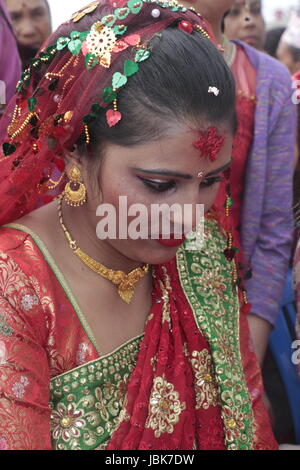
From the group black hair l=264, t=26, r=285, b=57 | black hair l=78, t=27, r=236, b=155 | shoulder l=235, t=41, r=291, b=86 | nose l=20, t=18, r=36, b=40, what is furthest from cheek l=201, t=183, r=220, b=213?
black hair l=264, t=26, r=285, b=57

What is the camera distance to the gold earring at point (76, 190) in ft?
5.01

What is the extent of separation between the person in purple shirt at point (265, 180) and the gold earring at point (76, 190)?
0.94 m

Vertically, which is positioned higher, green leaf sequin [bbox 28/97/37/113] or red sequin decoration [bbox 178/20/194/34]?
red sequin decoration [bbox 178/20/194/34]

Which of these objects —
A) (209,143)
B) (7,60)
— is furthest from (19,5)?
(209,143)

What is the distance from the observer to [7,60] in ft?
8.22

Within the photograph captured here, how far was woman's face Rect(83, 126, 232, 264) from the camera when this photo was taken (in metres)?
1.42

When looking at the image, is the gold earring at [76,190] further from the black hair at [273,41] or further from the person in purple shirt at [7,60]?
the black hair at [273,41]

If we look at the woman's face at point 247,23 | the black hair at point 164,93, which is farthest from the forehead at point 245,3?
the black hair at point 164,93

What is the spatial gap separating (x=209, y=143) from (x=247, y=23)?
7.73 feet

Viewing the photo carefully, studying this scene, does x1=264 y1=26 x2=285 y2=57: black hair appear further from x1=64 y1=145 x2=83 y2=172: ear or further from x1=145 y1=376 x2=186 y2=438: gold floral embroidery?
x1=145 y1=376 x2=186 y2=438: gold floral embroidery

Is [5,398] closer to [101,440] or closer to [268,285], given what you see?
[101,440]

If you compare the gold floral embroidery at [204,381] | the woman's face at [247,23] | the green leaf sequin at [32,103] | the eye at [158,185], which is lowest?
the gold floral embroidery at [204,381]

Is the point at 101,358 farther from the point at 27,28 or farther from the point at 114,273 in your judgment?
the point at 27,28

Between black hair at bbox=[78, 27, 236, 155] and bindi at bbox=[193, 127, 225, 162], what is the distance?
0.02m
